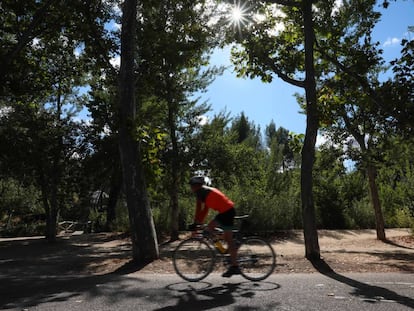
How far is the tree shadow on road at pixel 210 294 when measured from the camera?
6.43 meters

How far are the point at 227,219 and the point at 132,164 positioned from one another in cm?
428

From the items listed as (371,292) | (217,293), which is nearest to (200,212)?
(217,293)

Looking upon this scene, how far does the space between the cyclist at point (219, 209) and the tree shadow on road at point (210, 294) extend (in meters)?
0.48

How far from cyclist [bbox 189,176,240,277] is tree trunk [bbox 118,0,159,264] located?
3.59 meters

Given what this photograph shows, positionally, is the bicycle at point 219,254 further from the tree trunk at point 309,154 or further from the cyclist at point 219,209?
the tree trunk at point 309,154

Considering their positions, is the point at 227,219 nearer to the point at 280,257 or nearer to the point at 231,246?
the point at 231,246

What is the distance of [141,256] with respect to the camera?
37.0ft

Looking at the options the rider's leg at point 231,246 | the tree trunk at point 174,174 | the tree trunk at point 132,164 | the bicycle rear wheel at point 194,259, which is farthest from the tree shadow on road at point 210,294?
the tree trunk at point 174,174

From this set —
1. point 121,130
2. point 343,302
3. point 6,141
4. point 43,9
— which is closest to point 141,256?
point 121,130

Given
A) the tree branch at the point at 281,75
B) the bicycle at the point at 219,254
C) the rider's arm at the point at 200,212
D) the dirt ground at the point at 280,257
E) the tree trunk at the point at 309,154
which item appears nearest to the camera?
the rider's arm at the point at 200,212

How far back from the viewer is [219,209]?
26.1ft

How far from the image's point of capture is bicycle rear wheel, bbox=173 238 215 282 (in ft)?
27.2

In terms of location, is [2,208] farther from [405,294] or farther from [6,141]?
[405,294]

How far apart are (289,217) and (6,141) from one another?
45.1 feet
